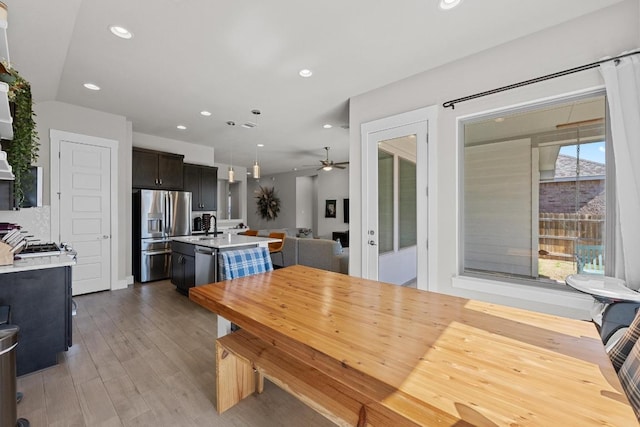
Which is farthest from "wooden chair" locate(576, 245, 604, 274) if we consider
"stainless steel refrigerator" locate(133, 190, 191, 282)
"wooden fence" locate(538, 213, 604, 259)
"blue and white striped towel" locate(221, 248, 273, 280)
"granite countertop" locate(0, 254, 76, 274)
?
"stainless steel refrigerator" locate(133, 190, 191, 282)

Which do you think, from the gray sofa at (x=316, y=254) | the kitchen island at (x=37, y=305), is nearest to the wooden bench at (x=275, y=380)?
the kitchen island at (x=37, y=305)

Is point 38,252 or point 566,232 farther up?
point 566,232

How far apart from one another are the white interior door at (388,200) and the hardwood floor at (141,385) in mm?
1762

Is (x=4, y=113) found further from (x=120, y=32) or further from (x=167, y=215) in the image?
(x=167, y=215)

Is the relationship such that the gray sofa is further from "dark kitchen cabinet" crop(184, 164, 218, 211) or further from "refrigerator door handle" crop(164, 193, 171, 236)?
"refrigerator door handle" crop(164, 193, 171, 236)

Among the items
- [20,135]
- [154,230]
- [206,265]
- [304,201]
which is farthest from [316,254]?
[304,201]

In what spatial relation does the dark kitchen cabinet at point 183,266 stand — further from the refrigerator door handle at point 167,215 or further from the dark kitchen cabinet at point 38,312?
the dark kitchen cabinet at point 38,312

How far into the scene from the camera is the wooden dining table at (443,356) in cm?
73

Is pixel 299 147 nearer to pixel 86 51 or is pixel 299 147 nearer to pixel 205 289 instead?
pixel 86 51

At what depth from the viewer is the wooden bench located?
1.16m

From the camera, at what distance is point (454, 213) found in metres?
2.65

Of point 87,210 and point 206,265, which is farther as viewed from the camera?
point 87,210

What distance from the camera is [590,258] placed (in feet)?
6.97

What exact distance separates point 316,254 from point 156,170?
3.44m
